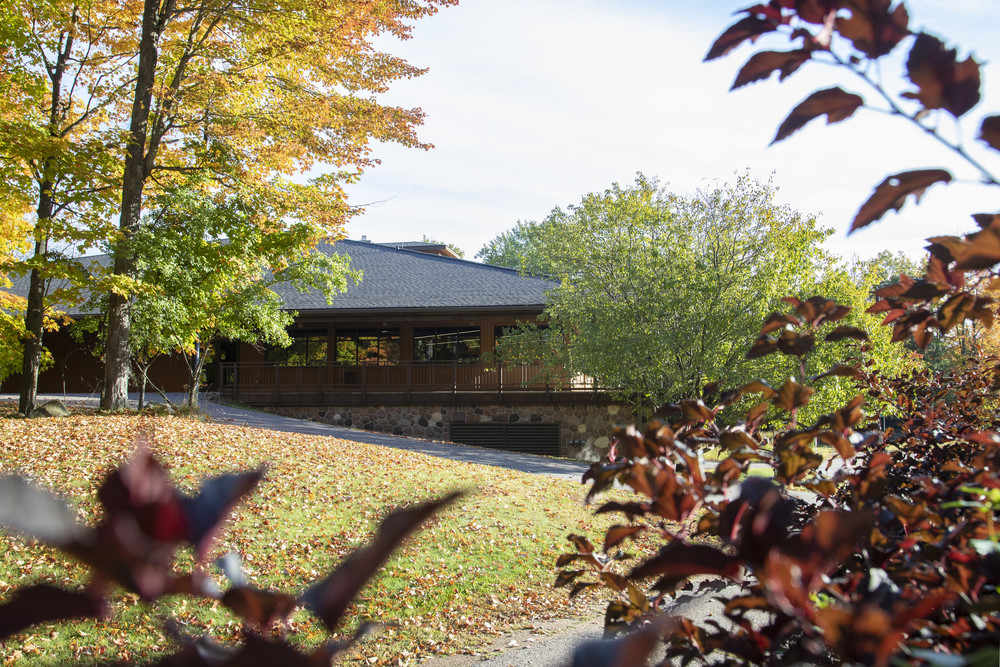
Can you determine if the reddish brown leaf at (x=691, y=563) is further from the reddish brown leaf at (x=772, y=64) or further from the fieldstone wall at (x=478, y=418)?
the fieldstone wall at (x=478, y=418)

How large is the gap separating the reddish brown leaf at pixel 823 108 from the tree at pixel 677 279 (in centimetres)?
1271

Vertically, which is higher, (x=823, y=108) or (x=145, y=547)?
(x=823, y=108)

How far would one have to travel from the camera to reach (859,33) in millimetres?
1188

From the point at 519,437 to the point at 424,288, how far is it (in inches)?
256

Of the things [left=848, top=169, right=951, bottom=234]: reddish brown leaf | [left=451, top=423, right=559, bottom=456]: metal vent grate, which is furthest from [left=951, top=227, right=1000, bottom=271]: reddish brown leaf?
[left=451, top=423, right=559, bottom=456]: metal vent grate

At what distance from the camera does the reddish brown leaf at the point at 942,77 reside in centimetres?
113

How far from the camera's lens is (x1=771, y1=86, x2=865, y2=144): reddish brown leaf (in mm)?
1214

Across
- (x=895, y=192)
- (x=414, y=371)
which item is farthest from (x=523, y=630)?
(x=414, y=371)

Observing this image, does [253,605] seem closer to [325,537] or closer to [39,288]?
[325,537]

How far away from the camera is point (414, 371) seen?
69.2 feet

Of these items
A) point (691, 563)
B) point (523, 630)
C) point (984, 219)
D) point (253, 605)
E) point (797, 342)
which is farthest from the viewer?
point (523, 630)

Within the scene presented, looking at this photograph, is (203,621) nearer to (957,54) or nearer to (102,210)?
(957,54)

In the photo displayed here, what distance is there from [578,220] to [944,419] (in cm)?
1325

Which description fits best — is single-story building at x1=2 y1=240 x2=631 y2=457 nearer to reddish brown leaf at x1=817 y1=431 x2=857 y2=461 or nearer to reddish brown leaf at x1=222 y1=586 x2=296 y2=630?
reddish brown leaf at x1=817 y1=431 x2=857 y2=461
